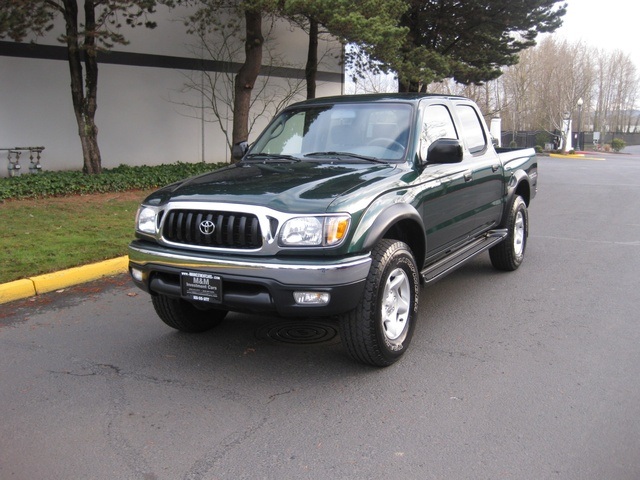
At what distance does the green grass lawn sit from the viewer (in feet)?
22.1

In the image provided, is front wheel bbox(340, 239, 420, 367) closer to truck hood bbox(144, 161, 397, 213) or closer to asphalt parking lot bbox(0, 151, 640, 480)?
asphalt parking lot bbox(0, 151, 640, 480)

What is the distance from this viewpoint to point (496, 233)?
21.3 feet

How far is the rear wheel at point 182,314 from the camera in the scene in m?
4.72

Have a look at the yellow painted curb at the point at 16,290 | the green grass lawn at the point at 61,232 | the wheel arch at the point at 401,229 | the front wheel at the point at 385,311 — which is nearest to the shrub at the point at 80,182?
the green grass lawn at the point at 61,232

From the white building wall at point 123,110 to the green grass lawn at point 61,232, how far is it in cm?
370

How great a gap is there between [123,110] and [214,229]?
491 inches

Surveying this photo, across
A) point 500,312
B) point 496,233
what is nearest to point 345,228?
point 500,312

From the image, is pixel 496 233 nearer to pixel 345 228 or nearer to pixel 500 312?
pixel 500 312

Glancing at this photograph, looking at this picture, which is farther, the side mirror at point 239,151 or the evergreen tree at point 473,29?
the evergreen tree at point 473,29

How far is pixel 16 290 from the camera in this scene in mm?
5938

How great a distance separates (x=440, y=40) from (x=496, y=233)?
1601 centimetres

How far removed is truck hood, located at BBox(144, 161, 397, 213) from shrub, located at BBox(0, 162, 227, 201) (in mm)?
7088

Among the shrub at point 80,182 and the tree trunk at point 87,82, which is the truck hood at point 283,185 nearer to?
the shrub at point 80,182

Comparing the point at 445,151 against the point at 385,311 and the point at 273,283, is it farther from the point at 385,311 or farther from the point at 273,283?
the point at 273,283
